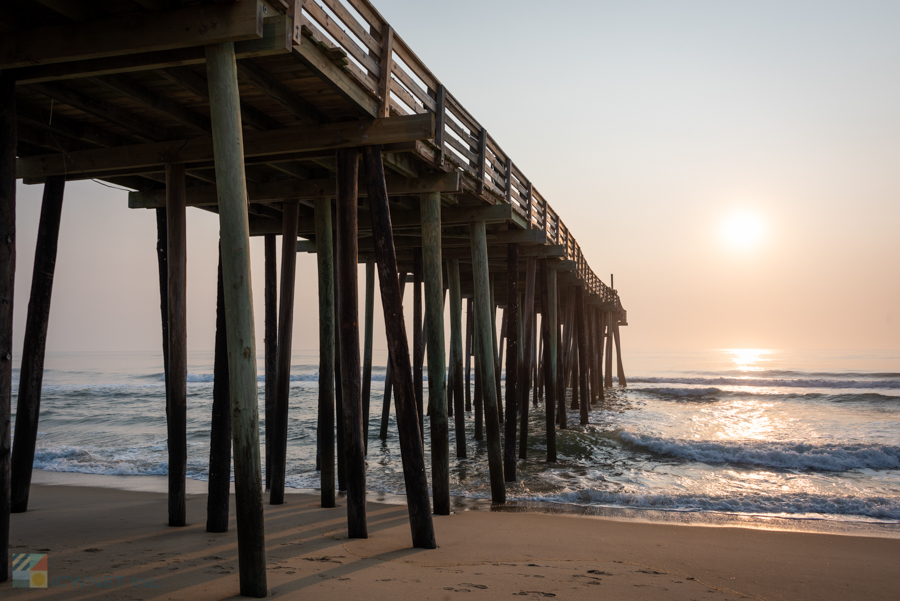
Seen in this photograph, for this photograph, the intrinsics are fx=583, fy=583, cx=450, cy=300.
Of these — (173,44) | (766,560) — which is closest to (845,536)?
(766,560)

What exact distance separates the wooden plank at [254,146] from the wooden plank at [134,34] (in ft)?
5.69

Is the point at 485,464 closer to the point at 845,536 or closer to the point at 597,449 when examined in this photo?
the point at 597,449

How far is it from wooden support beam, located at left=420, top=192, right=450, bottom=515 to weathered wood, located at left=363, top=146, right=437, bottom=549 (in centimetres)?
121

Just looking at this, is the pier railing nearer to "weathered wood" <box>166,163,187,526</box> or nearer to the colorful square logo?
"weathered wood" <box>166,163,187,526</box>

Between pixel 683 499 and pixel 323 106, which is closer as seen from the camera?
pixel 323 106

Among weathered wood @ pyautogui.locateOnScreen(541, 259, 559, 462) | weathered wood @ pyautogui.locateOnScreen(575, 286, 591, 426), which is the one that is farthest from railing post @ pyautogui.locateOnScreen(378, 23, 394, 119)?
weathered wood @ pyautogui.locateOnScreen(575, 286, 591, 426)

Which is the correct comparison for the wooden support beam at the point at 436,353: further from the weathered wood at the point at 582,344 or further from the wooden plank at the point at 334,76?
the weathered wood at the point at 582,344

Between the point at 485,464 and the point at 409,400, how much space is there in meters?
6.53

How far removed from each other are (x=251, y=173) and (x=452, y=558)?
5172 mm

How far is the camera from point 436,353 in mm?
6793

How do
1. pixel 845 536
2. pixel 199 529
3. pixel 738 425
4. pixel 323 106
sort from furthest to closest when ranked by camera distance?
pixel 738 425
pixel 845 536
pixel 199 529
pixel 323 106

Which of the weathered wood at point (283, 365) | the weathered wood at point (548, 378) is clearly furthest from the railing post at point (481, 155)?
the weathered wood at point (548, 378)

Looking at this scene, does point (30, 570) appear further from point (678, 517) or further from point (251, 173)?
point (678, 517)

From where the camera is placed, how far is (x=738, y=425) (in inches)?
802
